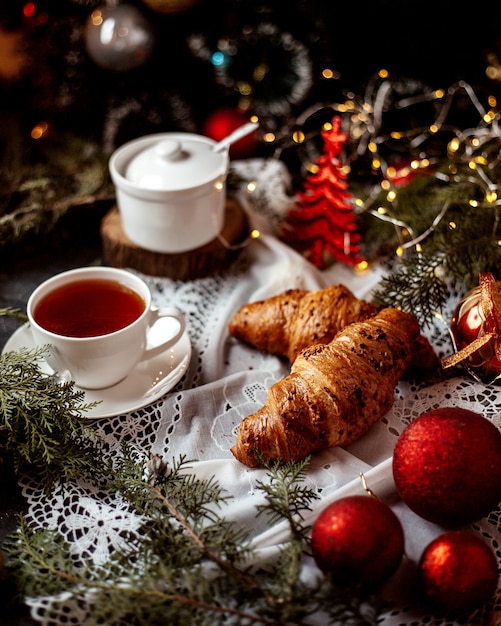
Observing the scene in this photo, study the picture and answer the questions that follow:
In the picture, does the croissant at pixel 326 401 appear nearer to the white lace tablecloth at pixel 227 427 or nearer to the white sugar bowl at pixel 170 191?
the white lace tablecloth at pixel 227 427

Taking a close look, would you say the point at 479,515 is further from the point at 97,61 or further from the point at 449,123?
the point at 97,61

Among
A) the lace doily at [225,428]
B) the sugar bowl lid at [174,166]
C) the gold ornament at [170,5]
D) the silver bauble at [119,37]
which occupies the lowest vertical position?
the lace doily at [225,428]

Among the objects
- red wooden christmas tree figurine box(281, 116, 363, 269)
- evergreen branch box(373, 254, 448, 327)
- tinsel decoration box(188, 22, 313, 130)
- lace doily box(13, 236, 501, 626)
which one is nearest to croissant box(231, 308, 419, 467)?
lace doily box(13, 236, 501, 626)

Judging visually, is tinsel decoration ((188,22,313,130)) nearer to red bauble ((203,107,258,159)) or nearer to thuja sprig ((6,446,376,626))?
red bauble ((203,107,258,159))

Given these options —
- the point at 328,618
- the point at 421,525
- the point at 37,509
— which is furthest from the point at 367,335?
the point at 37,509

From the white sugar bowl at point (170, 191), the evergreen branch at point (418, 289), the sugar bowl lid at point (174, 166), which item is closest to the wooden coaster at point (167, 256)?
the white sugar bowl at point (170, 191)

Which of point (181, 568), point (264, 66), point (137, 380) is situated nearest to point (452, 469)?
point (181, 568)
